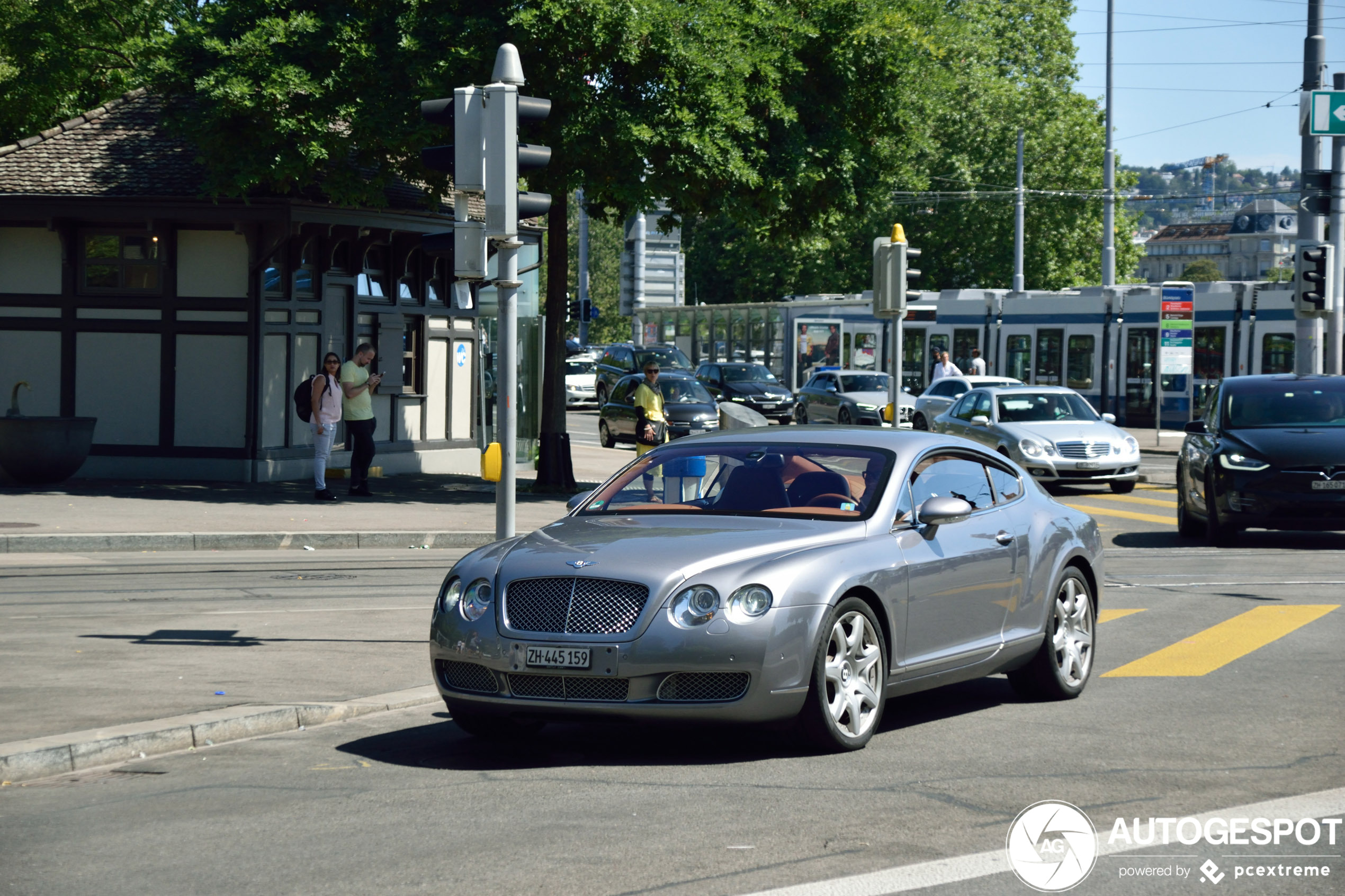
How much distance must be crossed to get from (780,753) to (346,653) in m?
3.42

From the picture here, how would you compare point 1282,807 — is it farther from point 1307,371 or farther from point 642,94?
point 1307,371

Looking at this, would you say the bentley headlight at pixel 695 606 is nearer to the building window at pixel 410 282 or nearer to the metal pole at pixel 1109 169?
the building window at pixel 410 282

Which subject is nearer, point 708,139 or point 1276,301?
point 708,139

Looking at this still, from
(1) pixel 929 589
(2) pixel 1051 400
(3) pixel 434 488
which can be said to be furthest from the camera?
(2) pixel 1051 400

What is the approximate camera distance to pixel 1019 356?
44.4 m

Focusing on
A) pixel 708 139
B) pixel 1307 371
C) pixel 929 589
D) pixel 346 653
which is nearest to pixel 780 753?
pixel 929 589

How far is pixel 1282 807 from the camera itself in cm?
591

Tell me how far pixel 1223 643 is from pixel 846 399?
29.2 m

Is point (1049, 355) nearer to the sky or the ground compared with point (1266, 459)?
nearer to the sky

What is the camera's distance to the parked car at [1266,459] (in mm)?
15570

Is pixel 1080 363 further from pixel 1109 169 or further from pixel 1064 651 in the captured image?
pixel 1064 651

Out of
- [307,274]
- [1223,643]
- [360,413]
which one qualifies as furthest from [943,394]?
[1223,643]

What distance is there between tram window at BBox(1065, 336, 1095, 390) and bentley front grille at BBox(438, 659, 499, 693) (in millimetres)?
36862

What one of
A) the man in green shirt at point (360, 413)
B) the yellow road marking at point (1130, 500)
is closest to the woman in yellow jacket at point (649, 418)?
the man in green shirt at point (360, 413)
